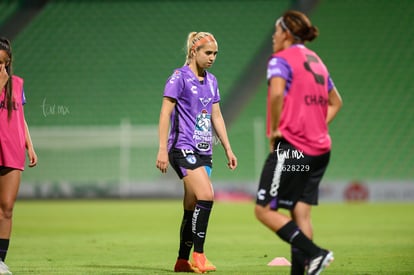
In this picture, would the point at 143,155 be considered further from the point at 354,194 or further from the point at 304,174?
the point at 304,174

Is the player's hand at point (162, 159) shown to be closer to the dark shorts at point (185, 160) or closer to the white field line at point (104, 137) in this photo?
the dark shorts at point (185, 160)

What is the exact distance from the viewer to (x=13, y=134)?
700cm

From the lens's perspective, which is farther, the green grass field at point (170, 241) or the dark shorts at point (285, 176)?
the green grass field at point (170, 241)

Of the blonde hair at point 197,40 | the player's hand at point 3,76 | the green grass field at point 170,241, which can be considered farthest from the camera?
the green grass field at point 170,241

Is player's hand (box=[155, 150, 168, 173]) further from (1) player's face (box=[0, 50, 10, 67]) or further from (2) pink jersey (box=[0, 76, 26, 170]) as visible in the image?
(1) player's face (box=[0, 50, 10, 67])

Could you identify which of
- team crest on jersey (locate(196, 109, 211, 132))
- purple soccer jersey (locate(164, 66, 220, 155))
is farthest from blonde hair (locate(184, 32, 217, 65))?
team crest on jersey (locate(196, 109, 211, 132))

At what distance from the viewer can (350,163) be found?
2403 centimetres

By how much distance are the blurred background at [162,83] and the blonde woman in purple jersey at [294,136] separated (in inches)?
685

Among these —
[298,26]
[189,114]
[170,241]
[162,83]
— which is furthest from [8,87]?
[162,83]

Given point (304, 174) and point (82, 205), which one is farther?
point (82, 205)

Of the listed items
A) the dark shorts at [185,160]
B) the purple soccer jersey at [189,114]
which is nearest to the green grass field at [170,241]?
the dark shorts at [185,160]

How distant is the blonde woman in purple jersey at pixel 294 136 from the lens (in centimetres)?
532

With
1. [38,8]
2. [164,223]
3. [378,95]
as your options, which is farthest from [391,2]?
[164,223]

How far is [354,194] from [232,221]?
8203 mm
